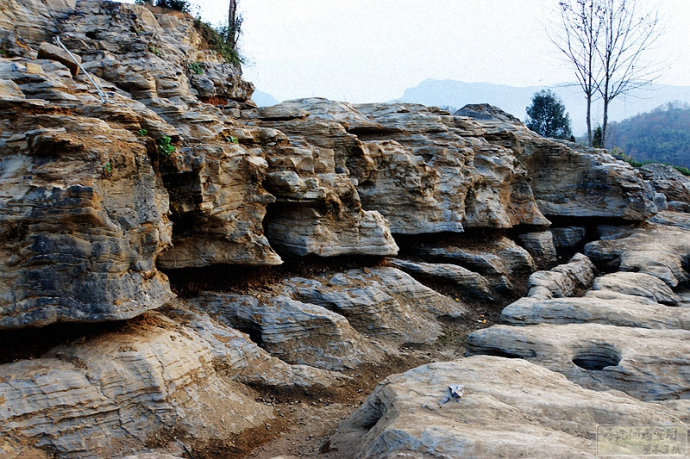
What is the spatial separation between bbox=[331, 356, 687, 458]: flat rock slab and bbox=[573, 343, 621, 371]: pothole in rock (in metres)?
1.60

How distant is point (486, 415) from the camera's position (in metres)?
5.89

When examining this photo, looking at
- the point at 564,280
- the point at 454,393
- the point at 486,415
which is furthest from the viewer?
the point at 564,280

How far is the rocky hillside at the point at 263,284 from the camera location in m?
6.45

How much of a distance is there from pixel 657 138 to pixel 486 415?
235 ft

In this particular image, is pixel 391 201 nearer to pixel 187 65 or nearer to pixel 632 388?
pixel 187 65

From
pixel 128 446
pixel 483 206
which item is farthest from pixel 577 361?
pixel 483 206

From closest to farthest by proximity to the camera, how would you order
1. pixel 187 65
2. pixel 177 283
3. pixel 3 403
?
pixel 3 403
pixel 177 283
pixel 187 65

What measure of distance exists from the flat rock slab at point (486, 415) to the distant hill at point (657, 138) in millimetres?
45109

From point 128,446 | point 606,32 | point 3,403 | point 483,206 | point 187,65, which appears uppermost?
point 606,32

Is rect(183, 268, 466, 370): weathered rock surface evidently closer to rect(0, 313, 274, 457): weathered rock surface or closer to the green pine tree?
rect(0, 313, 274, 457): weathered rock surface

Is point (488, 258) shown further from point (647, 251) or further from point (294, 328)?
point (294, 328)

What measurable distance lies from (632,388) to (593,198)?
48.1 feet

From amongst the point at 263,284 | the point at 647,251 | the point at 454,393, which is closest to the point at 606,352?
the point at 454,393

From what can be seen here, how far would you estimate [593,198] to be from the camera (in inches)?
817
